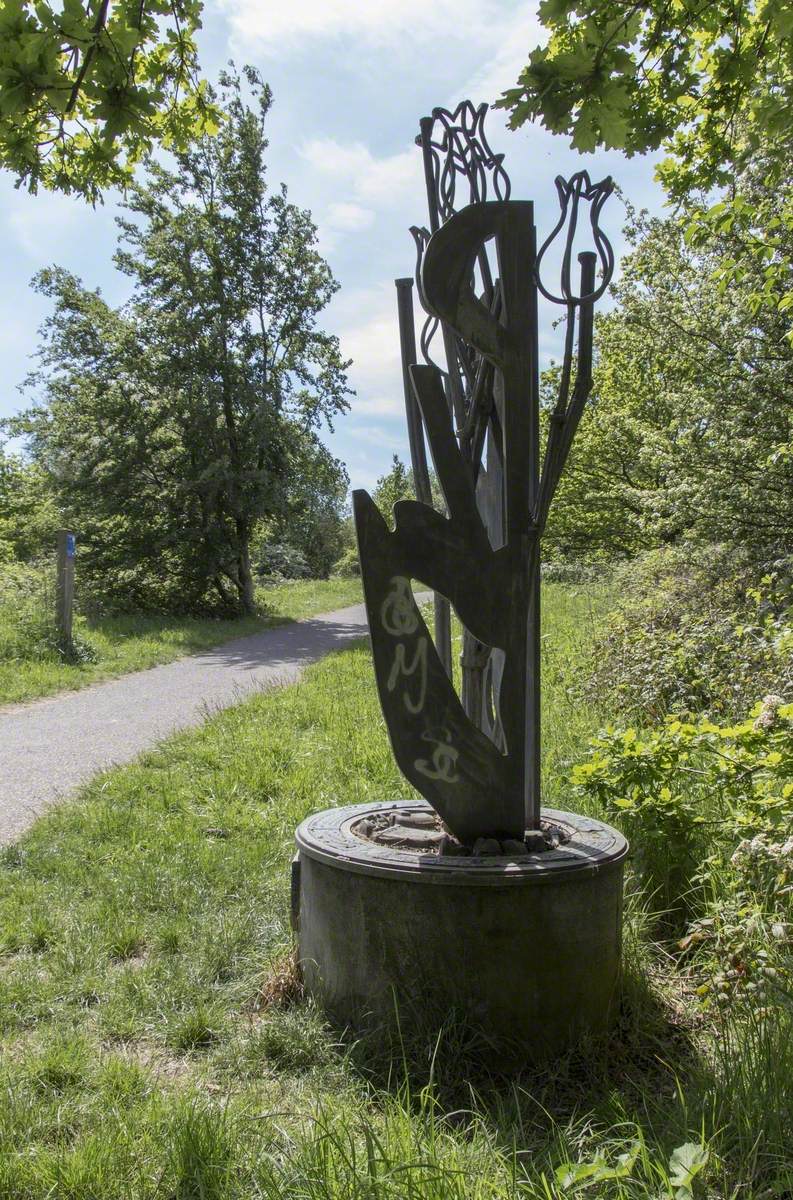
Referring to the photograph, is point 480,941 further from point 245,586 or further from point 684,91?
point 245,586

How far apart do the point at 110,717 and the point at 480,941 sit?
6621mm

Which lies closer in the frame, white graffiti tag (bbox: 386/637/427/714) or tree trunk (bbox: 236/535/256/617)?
white graffiti tag (bbox: 386/637/427/714)

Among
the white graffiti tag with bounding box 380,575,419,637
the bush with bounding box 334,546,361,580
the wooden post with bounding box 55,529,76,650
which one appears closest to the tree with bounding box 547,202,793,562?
the white graffiti tag with bounding box 380,575,419,637

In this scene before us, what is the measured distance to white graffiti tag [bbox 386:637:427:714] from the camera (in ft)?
10.2

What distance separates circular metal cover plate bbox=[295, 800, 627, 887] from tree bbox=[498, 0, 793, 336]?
2726 millimetres

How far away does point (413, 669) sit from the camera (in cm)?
312

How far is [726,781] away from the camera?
3779mm

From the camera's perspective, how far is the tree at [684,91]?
3539 mm

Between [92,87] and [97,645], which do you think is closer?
[92,87]

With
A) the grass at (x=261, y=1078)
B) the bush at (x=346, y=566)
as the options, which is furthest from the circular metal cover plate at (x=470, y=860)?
the bush at (x=346, y=566)

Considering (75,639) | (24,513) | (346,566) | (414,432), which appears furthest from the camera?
(346,566)

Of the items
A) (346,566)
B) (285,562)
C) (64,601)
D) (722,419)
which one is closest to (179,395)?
(64,601)

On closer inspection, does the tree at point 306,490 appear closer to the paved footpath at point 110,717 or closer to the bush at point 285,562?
the paved footpath at point 110,717

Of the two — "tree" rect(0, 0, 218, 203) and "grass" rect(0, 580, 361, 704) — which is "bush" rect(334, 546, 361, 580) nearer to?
"grass" rect(0, 580, 361, 704)
